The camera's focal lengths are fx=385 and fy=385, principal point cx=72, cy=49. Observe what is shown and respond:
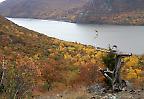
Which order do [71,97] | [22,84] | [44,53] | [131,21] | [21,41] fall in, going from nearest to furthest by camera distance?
1. [22,84]
2. [71,97]
3. [44,53]
4. [21,41]
5. [131,21]

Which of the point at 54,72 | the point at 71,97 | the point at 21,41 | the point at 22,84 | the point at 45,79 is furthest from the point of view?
the point at 21,41

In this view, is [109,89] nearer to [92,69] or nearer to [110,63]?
[110,63]

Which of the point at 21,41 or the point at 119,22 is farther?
the point at 119,22

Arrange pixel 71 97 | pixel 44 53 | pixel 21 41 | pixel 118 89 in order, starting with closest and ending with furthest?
pixel 71 97, pixel 118 89, pixel 44 53, pixel 21 41

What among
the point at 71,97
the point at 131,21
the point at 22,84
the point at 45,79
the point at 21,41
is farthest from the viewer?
the point at 131,21

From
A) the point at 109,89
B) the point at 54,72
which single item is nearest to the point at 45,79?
the point at 54,72

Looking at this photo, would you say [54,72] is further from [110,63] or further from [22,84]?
[22,84]

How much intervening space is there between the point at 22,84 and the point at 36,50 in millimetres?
37564

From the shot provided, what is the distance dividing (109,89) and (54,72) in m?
13.5

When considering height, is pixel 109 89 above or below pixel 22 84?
below

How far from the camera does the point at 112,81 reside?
16.7 metres

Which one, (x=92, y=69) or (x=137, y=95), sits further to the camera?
(x=92, y=69)

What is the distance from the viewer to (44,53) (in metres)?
46.7

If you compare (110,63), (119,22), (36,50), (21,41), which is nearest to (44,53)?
(36,50)
